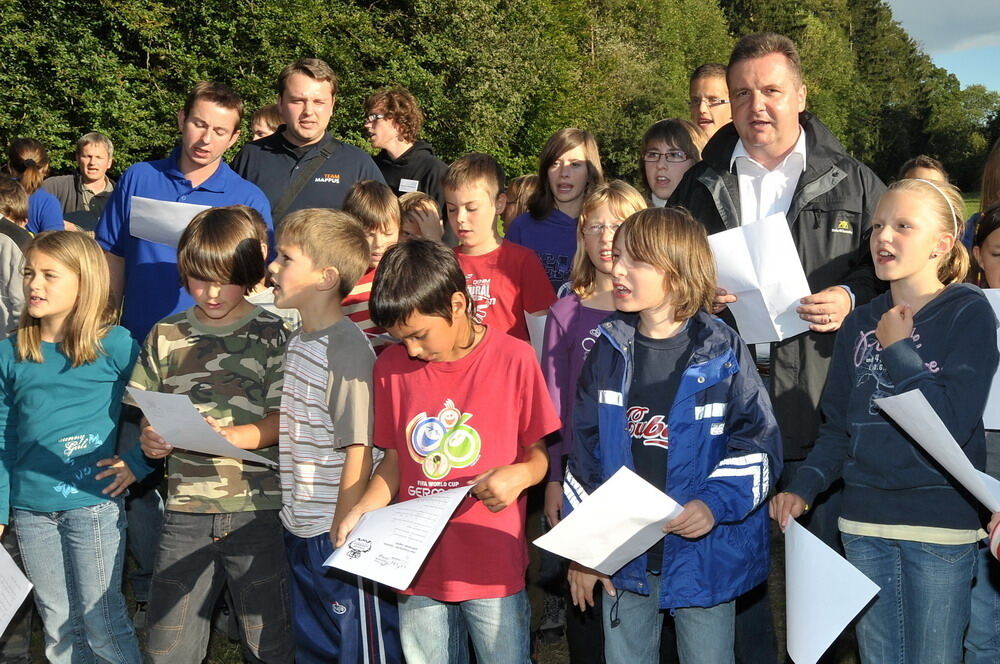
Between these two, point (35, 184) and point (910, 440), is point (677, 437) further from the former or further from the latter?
point (35, 184)

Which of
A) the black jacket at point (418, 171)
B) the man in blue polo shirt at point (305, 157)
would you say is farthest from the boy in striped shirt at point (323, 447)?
the black jacket at point (418, 171)

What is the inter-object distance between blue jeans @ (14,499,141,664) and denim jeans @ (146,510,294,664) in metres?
0.31

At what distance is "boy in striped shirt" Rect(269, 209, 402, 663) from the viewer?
312cm

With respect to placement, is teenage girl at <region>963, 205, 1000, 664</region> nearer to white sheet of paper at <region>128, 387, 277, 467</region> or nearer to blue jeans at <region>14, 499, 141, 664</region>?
white sheet of paper at <region>128, 387, 277, 467</region>

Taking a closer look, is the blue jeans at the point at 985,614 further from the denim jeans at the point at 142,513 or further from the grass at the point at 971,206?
the denim jeans at the point at 142,513

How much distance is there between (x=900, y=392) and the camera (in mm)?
2717

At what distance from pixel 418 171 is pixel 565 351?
2.98 m

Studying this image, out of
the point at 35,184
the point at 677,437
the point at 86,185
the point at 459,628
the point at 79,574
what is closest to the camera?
the point at 677,437

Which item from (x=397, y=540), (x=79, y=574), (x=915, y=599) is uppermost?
(x=397, y=540)

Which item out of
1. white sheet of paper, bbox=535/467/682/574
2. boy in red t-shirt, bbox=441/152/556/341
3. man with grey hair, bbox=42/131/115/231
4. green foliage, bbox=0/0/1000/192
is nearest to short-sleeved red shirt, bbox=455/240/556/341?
boy in red t-shirt, bbox=441/152/556/341

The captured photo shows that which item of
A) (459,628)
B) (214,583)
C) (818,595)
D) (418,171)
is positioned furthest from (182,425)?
(418,171)

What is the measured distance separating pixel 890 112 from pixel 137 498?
66.6 metres

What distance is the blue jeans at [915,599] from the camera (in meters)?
2.83

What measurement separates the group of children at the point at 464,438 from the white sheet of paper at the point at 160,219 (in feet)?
1.47
